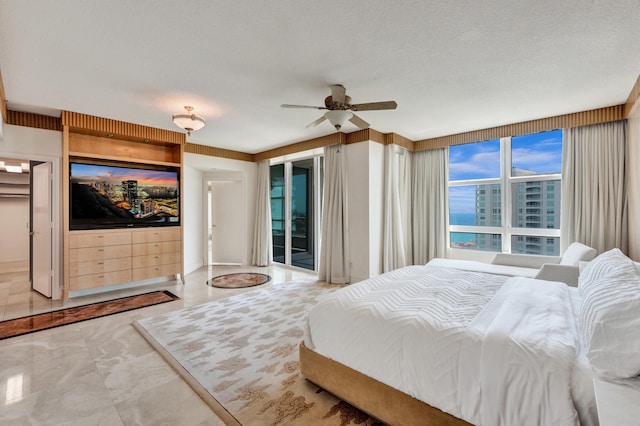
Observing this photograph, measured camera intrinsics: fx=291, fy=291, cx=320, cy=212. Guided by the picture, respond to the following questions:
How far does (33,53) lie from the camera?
2.45m

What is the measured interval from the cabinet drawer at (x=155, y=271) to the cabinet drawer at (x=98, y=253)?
0.33 meters

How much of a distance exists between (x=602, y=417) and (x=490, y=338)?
1.66 feet

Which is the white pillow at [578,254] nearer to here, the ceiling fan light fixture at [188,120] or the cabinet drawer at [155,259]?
the ceiling fan light fixture at [188,120]

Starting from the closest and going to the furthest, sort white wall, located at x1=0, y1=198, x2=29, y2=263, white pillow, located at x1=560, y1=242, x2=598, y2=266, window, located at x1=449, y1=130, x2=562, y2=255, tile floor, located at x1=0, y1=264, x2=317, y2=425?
tile floor, located at x1=0, y1=264, x2=317, y2=425 < white pillow, located at x1=560, y1=242, x2=598, y2=266 < window, located at x1=449, y1=130, x2=562, y2=255 < white wall, located at x1=0, y1=198, x2=29, y2=263

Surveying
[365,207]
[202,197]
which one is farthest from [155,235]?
[365,207]

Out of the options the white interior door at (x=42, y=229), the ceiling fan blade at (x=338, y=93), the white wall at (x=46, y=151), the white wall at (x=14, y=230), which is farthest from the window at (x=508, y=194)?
the white wall at (x=14, y=230)

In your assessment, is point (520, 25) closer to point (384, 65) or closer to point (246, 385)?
point (384, 65)

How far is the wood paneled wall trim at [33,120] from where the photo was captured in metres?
3.81

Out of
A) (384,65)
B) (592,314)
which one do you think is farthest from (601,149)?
(592,314)

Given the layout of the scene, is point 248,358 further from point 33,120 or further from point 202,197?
point 202,197

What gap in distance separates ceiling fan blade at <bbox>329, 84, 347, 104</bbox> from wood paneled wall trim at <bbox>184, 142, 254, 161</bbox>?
12.4 ft

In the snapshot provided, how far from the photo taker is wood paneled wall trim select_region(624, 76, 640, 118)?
2934mm

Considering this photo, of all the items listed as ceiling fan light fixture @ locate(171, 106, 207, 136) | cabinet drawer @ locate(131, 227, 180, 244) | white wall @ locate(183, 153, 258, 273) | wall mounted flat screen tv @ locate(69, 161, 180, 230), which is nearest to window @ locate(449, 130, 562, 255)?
white wall @ locate(183, 153, 258, 273)

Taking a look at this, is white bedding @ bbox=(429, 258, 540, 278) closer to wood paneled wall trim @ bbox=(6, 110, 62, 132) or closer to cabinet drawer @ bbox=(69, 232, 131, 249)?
cabinet drawer @ bbox=(69, 232, 131, 249)
